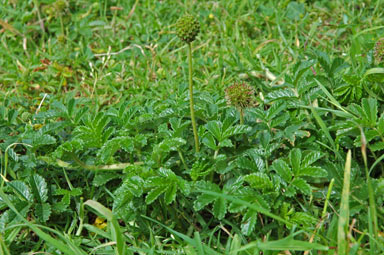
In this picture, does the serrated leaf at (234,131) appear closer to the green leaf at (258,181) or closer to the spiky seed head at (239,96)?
the spiky seed head at (239,96)

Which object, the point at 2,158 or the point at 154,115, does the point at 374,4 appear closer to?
the point at 154,115

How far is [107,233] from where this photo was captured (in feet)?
7.10

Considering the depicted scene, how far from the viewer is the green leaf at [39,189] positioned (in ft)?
7.11

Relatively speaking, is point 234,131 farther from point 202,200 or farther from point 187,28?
point 187,28

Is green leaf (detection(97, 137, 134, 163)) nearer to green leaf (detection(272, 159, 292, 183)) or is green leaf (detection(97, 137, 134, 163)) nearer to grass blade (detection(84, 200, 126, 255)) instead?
grass blade (detection(84, 200, 126, 255))

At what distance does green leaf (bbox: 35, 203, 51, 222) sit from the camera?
2.10 metres

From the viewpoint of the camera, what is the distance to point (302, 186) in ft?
6.28

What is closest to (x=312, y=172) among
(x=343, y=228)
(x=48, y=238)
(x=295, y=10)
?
(x=343, y=228)

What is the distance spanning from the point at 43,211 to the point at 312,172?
3.72ft

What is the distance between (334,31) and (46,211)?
2.35m

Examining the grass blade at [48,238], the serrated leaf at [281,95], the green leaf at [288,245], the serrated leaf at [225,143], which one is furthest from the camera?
the serrated leaf at [281,95]

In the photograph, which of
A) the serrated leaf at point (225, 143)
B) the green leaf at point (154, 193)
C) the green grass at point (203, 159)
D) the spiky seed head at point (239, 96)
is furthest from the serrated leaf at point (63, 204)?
the spiky seed head at point (239, 96)

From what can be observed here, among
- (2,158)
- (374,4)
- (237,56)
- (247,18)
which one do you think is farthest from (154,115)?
(374,4)

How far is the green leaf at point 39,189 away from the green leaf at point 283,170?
3.27ft
